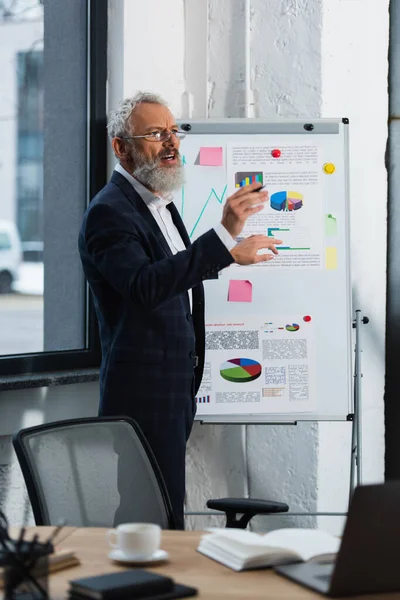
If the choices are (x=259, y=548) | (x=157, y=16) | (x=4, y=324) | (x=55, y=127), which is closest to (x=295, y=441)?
(x=4, y=324)

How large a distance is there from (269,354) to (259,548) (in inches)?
72.2

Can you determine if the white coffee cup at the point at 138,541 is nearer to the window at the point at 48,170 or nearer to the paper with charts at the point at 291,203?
the window at the point at 48,170

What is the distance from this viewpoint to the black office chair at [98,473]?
1960 millimetres

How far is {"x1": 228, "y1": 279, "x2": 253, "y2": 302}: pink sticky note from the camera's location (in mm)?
3305

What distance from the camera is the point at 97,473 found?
81.3 inches

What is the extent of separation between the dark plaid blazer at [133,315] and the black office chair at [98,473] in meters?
0.43

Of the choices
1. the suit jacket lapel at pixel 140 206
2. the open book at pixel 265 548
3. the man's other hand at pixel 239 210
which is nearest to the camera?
the open book at pixel 265 548

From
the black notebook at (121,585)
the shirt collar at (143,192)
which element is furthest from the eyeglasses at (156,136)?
the black notebook at (121,585)

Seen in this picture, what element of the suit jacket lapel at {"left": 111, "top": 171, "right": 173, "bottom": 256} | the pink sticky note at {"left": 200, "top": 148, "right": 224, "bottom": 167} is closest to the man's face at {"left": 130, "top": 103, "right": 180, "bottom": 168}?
the suit jacket lapel at {"left": 111, "top": 171, "right": 173, "bottom": 256}

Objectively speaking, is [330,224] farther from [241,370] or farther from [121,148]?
[121,148]

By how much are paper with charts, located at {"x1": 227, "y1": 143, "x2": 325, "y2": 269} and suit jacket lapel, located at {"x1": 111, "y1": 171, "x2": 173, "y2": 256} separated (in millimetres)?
745

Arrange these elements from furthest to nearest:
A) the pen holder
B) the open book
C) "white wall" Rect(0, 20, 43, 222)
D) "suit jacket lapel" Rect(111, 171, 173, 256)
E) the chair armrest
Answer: "white wall" Rect(0, 20, 43, 222), "suit jacket lapel" Rect(111, 171, 173, 256), the chair armrest, the open book, the pen holder

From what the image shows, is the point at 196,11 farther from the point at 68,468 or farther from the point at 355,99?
the point at 68,468

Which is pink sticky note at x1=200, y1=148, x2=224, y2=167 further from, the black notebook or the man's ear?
the black notebook
